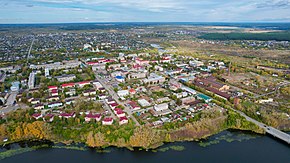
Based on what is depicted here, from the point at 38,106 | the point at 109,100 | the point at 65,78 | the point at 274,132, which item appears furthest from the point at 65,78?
the point at 274,132

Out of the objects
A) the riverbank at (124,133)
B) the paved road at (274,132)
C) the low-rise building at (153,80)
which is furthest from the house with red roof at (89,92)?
the paved road at (274,132)

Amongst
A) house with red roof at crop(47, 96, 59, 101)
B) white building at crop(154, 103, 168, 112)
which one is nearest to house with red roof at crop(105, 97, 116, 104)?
white building at crop(154, 103, 168, 112)

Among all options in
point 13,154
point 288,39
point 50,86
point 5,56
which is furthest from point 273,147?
point 288,39

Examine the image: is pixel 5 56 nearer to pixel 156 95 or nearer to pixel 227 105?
pixel 156 95

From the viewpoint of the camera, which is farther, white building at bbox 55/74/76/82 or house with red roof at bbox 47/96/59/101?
white building at bbox 55/74/76/82

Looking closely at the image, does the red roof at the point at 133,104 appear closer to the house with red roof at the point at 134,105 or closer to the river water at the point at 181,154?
the house with red roof at the point at 134,105

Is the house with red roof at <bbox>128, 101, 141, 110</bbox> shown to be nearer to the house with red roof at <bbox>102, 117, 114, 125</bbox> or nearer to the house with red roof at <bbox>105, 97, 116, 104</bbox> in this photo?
the house with red roof at <bbox>105, 97, 116, 104</bbox>

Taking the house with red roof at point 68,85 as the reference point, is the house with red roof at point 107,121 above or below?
below

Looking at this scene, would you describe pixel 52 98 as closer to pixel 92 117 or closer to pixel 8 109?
pixel 8 109

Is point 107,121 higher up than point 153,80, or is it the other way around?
point 153,80
